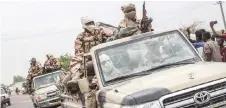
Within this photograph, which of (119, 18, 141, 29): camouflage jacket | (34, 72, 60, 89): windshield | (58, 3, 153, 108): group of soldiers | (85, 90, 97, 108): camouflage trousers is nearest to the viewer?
(85, 90, 97, 108): camouflage trousers

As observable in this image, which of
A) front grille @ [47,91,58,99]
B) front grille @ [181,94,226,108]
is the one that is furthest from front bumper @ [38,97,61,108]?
front grille @ [181,94,226,108]

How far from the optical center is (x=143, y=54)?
6211 millimetres

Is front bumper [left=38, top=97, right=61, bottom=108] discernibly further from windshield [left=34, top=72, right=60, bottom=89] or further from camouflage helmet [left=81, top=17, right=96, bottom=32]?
camouflage helmet [left=81, top=17, right=96, bottom=32]

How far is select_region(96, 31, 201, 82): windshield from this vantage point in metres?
6.05

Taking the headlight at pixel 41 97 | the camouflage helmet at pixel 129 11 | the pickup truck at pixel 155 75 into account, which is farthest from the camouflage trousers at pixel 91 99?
the headlight at pixel 41 97

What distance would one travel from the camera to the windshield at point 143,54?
238 inches

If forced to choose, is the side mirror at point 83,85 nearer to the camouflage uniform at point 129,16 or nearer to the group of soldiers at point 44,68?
the camouflage uniform at point 129,16

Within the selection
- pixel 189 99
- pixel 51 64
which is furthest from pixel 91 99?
pixel 51 64

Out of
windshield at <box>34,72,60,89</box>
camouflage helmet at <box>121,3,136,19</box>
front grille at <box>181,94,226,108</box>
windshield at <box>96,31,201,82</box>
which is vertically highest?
camouflage helmet at <box>121,3,136,19</box>

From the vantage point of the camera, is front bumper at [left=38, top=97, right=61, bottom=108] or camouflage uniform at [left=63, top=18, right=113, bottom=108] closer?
camouflage uniform at [left=63, top=18, right=113, bottom=108]

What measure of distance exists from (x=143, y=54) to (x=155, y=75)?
0.63 m

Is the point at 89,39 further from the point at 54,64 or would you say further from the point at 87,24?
the point at 54,64

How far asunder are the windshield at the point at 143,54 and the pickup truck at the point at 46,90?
1168 cm

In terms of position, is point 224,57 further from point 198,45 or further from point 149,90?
point 149,90
